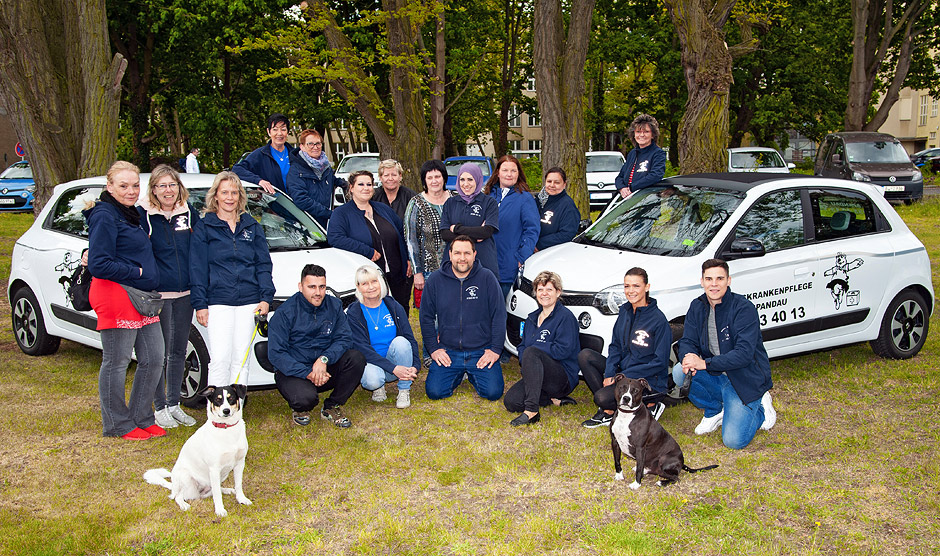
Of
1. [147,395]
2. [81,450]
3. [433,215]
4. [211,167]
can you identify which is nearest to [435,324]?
[433,215]

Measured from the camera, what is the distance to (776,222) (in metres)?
6.59

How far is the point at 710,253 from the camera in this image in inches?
243

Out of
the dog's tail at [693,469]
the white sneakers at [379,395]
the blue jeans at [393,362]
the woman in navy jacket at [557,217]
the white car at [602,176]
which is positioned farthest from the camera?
the white car at [602,176]

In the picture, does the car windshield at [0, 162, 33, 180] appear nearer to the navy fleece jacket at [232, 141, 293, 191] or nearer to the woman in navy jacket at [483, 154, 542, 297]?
the navy fleece jacket at [232, 141, 293, 191]

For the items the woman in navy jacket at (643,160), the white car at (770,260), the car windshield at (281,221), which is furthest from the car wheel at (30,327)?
the woman in navy jacket at (643,160)

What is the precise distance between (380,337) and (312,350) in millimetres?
696

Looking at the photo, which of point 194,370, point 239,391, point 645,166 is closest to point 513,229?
point 645,166

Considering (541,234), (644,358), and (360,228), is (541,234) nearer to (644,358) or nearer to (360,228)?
(360,228)

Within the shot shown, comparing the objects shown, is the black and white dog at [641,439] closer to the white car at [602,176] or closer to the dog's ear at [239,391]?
the dog's ear at [239,391]

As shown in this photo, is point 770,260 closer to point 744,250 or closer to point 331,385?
point 744,250

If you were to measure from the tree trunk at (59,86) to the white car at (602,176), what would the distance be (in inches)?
504

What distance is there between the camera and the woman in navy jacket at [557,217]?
7.68m

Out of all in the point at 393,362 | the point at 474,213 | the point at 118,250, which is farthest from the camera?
the point at 474,213

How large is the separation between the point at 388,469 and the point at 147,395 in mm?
1932
